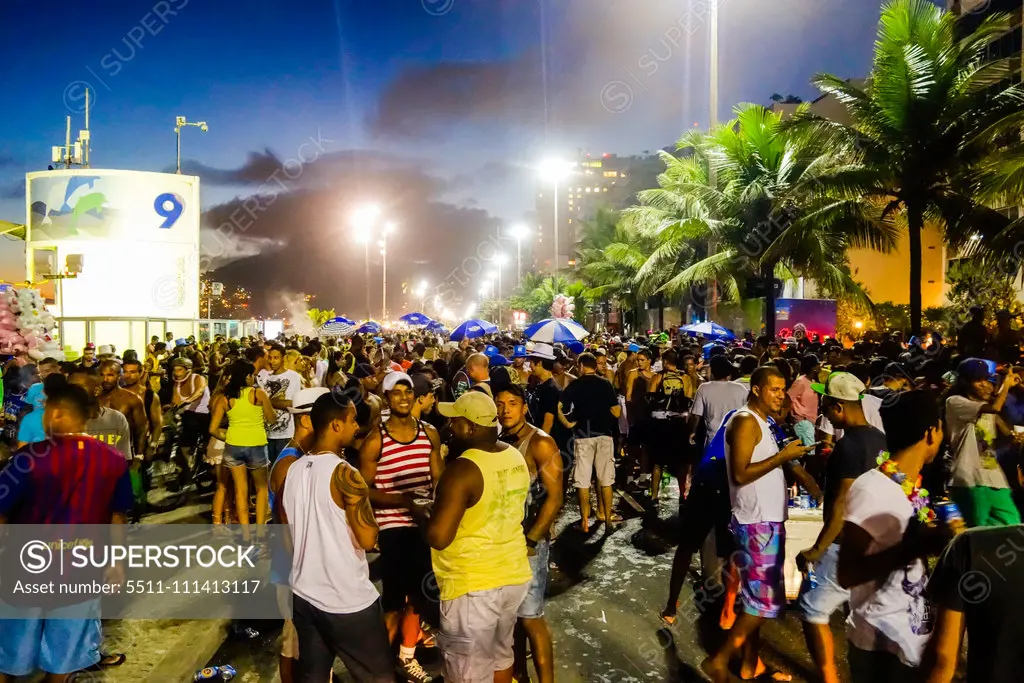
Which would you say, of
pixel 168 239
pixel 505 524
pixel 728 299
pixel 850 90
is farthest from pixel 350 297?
pixel 505 524

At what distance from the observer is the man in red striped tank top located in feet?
15.3

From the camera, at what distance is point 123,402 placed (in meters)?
7.52

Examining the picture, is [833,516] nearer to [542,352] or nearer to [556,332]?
[542,352]

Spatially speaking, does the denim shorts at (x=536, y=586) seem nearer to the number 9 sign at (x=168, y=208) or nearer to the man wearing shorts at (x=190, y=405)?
the man wearing shorts at (x=190, y=405)

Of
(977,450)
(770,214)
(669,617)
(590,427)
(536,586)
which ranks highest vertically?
(770,214)

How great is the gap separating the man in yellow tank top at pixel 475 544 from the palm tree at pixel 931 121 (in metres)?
12.6

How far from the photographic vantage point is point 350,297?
13650cm

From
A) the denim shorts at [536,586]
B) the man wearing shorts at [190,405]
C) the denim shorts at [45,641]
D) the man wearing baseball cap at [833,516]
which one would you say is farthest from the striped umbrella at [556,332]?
the denim shorts at [45,641]

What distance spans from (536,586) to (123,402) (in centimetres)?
543

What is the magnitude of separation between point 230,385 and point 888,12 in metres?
13.7

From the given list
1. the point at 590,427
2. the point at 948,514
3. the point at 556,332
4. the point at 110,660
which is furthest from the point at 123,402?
the point at 556,332

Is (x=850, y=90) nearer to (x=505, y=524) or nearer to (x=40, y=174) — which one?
(x=505, y=524)

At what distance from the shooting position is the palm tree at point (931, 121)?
13.2m

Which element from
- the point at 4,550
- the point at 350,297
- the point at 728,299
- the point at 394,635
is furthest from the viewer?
the point at 350,297
